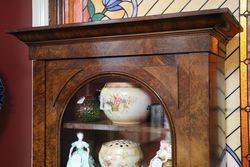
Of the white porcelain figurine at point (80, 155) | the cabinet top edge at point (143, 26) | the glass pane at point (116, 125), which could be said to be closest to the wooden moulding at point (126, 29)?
the cabinet top edge at point (143, 26)

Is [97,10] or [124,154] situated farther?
[97,10]

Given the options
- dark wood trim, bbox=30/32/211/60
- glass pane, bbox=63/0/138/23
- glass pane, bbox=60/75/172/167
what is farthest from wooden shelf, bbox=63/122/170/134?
glass pane, bbox=63/0/138/23

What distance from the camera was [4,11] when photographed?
3.92ft

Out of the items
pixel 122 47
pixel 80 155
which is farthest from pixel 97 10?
pixel 80 155

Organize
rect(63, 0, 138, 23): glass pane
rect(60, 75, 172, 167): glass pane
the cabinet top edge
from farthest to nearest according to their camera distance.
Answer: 1. rect(63, 0, 138, 23): glass pane
2. rect(60, 75, 172, 167): glass pane
3. the cabinet top edge

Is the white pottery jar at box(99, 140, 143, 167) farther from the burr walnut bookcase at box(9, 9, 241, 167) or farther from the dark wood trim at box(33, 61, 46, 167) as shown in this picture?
the dark wood trim at box(33, 61, 46, 167)

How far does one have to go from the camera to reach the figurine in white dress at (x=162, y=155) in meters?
0.77

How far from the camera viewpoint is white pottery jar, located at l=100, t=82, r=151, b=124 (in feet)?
2.69

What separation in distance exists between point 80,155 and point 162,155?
0.25 metres

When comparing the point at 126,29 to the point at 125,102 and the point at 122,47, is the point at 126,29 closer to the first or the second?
the point at 122,47

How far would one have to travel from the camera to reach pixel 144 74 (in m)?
0.78

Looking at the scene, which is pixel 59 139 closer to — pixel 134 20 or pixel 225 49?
pixel 134 20

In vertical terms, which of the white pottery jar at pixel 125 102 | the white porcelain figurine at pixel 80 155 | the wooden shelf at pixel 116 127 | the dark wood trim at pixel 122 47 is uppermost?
the dark wood trim at pixel 122 47

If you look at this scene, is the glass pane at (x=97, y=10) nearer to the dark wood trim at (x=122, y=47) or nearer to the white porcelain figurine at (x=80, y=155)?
the dark wood trim at (x=122, y=47)
